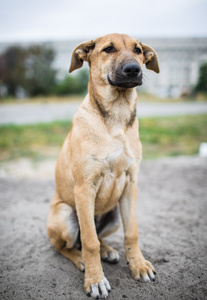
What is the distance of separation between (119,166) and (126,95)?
82 cm

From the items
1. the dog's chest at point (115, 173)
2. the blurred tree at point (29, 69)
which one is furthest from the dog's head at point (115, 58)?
the blurred tree at point (29, 69)

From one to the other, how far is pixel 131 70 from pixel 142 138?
22.7 feet

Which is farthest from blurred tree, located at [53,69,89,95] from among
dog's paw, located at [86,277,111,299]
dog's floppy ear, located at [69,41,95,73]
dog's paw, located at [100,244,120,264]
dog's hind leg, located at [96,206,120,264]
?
dog's paw, located at [86,277,111,299]

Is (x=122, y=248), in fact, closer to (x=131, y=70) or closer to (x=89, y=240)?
(x=89, y=240)

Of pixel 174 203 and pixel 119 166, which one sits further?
pixel 174 203

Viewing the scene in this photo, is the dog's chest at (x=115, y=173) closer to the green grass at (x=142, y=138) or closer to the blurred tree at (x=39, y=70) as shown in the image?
the green grass at (x=142, y=138)

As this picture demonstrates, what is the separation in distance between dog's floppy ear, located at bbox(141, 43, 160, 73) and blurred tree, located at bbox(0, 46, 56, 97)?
2501cm

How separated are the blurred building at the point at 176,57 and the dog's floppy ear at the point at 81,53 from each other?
2537 centimetres

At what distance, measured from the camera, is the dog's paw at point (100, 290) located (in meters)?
2.33

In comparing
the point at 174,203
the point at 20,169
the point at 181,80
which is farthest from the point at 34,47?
the point at 174,203

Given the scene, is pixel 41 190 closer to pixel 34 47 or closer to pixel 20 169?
pixel 20 169

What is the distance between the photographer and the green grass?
25.3ft

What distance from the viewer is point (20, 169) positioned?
6.25m

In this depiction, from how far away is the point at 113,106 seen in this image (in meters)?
2.64
